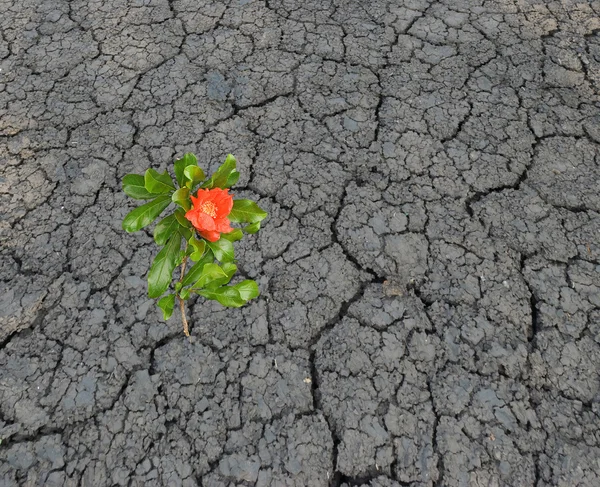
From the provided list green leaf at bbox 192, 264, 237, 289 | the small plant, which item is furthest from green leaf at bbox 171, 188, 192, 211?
green leaf at bbox 192, 264, 237, 289

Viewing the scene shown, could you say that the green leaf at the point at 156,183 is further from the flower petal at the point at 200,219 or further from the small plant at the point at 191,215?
the flower petal at the point at 200,219

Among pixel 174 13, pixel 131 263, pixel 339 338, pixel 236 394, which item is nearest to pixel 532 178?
pixel 339 338

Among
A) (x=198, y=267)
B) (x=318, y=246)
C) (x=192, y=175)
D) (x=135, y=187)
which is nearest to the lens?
(x=192, y=175)

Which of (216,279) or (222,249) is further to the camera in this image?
(216,279)

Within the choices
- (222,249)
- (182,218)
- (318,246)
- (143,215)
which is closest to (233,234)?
(222,249)

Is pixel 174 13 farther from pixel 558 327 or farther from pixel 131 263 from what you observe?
pixel 558 327

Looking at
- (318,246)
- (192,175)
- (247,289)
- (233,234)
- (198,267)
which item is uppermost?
(192,175)

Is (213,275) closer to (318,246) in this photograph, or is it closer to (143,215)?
(143,215)

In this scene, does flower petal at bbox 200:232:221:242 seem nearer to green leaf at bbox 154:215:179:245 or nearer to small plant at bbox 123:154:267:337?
small plant at bbox 123:154:267:337
